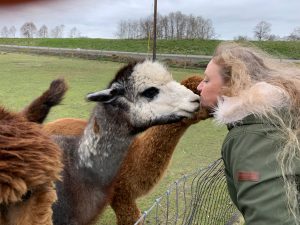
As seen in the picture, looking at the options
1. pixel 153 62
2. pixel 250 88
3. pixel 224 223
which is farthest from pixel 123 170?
pixel 250 88

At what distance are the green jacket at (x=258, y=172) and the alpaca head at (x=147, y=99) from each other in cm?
115

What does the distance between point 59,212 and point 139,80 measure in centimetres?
112

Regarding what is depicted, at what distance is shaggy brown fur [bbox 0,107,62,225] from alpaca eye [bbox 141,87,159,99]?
1.40 meters

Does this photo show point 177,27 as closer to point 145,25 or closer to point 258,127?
point 145,25

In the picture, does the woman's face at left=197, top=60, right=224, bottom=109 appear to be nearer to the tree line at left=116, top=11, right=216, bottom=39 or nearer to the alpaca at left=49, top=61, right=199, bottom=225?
the alpaca at left=49, top=61, right=199, bottom=225

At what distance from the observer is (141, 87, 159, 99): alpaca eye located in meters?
3.13

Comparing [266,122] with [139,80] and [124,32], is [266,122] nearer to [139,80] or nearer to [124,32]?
[139,80]

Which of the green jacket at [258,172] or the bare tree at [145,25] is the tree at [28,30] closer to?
the bare tree at [145,25]

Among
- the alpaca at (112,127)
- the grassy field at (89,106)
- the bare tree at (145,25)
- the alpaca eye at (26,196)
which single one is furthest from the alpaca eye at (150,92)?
the bare tree at (145,25)

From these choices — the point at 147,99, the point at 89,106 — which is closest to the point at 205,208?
the point at 147,99

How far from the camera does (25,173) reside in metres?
1.61

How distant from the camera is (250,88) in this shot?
2.02 m

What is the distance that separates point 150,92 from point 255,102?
132cm

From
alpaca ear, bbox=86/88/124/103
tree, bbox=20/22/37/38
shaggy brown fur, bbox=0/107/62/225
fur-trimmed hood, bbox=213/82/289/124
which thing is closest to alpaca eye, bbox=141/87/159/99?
A: alpaca ear, bbox=86/88/124/103
